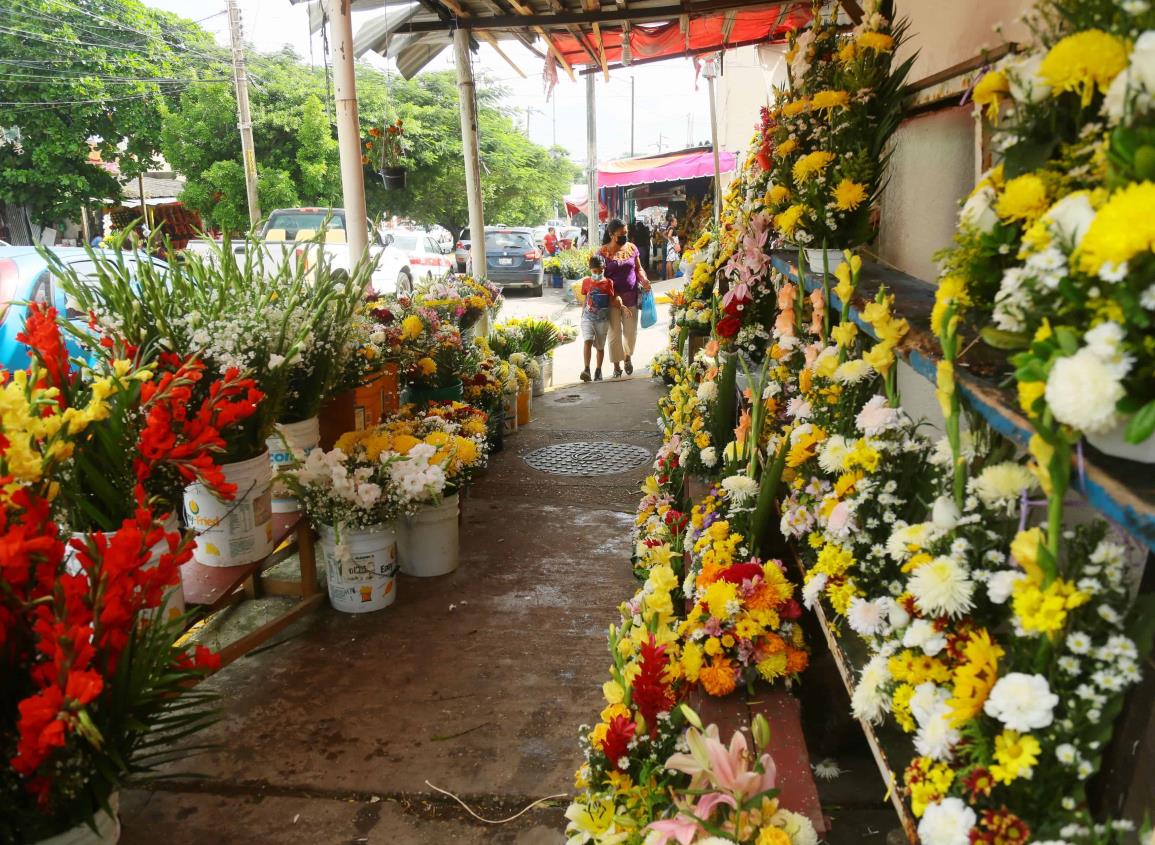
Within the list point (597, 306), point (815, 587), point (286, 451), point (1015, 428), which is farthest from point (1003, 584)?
point (597, 306)

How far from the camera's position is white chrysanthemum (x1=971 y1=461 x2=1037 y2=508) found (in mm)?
1228

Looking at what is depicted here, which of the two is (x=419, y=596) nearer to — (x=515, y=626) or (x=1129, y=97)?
(x=515, y=626)

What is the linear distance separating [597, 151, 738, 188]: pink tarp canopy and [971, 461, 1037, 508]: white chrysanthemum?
16425mm

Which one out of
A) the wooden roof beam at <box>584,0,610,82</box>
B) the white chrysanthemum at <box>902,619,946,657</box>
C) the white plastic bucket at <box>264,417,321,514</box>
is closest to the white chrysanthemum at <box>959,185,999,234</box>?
the white chrysanthemum at <box>902,619,946,657</box>

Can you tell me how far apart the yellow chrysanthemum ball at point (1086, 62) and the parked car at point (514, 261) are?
60.9ft

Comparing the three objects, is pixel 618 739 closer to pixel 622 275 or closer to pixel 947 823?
pixel 947 823

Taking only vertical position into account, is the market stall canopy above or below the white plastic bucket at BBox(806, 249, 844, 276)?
above

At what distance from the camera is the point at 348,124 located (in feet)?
16.0

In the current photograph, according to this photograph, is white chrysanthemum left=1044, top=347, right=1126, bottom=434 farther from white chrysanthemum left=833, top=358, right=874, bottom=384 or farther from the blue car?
the blue car

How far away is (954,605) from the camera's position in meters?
1.27

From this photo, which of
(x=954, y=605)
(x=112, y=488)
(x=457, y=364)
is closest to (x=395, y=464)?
(x=112, y=488)

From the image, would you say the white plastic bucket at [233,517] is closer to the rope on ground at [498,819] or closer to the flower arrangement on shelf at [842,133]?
the rope on ground at [498,819]

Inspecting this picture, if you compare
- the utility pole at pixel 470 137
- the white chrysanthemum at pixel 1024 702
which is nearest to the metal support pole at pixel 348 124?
the utility pole at pixel 470 137

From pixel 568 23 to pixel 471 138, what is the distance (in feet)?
5.20
